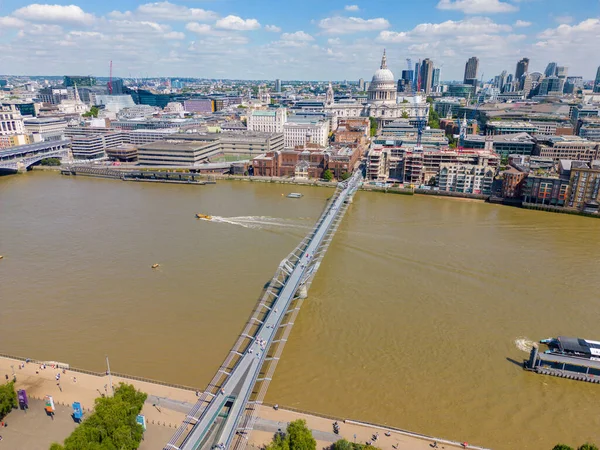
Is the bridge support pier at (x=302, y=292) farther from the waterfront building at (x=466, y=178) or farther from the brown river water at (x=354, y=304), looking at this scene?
the waterfront building at (x=466, y=178)

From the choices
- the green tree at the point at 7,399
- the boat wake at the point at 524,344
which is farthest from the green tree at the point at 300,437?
the boat wake at the point at 524,344

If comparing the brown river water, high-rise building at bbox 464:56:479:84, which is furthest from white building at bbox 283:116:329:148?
high-rise building at bbox 464:56:479:84

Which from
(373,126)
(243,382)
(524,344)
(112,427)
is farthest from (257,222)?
(373,126)

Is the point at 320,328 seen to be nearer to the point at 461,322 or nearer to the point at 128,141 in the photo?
the point at 461,322

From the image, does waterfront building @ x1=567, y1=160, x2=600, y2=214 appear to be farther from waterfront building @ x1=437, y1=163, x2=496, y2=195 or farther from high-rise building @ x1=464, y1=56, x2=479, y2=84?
high-rise building @ x1=464, y1=56, x2=479, y2=84

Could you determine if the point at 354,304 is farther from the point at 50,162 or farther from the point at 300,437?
the point at 50,162
